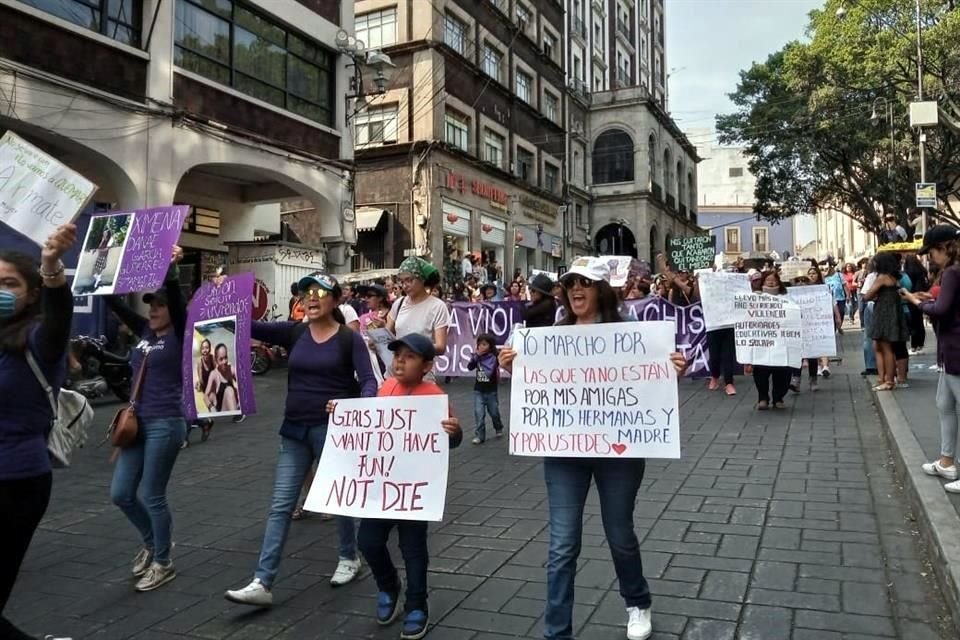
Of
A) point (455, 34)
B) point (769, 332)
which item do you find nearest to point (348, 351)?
point (769, 332)

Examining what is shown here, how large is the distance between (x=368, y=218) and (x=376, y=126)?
390 cm

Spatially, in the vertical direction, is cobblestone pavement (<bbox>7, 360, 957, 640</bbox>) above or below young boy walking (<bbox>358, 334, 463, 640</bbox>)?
below

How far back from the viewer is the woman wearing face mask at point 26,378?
2.97 meters

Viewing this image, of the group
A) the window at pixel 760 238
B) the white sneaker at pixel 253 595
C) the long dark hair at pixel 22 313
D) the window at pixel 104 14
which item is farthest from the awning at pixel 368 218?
the window at pixel 760 238

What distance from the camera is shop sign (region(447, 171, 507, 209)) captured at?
92.8 ft

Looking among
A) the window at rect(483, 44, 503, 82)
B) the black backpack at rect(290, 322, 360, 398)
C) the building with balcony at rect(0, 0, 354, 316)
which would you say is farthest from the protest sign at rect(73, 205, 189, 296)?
the window at rect(483, 44, 503, 82)

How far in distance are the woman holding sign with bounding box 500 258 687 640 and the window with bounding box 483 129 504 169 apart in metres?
28.3

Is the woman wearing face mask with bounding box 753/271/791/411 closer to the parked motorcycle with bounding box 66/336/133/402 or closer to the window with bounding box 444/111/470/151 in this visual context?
the parked motorcycle with bounding box 66/336/133/402

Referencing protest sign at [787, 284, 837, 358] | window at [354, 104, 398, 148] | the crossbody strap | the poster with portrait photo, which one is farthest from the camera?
window at [354, 104, 398, 148]

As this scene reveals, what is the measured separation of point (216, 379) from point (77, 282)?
1180 millimetres

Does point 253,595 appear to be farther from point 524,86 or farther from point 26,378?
point 524,86

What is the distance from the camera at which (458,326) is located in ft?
45.8

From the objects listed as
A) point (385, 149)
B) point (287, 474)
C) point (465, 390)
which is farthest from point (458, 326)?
point (385, 149)

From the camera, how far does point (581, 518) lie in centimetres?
341
